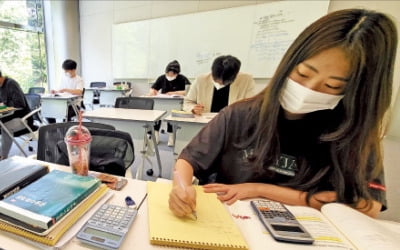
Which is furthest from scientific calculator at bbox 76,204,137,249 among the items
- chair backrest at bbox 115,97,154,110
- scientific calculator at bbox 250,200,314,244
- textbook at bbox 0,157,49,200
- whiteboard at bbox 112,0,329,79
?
whiteboard at bbox 112,0,329,79

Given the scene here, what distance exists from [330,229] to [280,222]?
5.7 inches

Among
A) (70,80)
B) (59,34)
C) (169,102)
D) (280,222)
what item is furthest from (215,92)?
(59,34)

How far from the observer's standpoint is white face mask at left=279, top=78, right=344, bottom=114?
27.8 inches

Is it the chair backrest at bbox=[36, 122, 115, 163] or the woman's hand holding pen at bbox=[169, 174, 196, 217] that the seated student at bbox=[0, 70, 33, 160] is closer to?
the chair backrest at bbox=[36, 122, 115, 163]

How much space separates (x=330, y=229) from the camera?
1.95 feet

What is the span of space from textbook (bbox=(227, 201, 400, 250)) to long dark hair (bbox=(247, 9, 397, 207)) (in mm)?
94

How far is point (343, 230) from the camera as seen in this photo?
0.59 m

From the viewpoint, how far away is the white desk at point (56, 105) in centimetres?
326

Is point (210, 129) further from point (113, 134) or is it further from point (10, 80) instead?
point (10, 80)

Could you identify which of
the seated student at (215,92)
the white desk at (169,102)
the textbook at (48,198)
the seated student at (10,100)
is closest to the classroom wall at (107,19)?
the white desk at (169,102)

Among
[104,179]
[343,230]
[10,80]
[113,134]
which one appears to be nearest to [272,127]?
[343,230]

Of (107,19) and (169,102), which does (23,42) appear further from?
(169,102)

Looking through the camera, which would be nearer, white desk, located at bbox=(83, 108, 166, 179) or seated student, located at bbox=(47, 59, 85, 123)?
white desk, located at bbox=(83, 108, 166, 179)

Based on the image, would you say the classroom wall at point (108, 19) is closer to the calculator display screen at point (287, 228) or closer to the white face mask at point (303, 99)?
the white face mask at point (303, 99)
